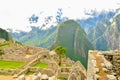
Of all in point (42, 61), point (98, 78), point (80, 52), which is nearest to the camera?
point (98, 78)

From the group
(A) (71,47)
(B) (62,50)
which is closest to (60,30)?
(A) (71,47)

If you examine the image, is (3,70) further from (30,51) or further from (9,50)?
(30,51)

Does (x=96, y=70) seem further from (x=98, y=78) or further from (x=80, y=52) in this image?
(x=80, y=52)

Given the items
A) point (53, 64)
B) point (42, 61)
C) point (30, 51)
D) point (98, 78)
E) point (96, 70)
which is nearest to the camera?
point (98, 78)

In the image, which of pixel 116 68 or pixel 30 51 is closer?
pixel 116 68

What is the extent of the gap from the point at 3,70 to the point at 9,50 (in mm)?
11759

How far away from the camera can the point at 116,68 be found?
36.5ft

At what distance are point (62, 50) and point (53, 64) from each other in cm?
1690

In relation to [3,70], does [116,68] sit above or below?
above

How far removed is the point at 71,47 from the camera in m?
198

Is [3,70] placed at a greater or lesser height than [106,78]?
lesser

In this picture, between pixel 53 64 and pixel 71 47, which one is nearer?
pixel 53 64

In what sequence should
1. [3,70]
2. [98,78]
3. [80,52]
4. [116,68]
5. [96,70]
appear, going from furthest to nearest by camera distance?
[80,52] → [3,70] → [116,68] → [96,70] → [98,78]

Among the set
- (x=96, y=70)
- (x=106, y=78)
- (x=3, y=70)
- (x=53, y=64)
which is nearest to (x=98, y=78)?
(x=106, y=78)
